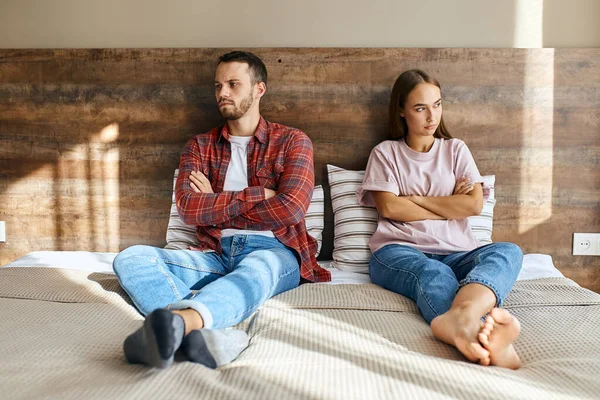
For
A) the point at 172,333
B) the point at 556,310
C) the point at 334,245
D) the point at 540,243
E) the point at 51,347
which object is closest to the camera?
the point at 172,333

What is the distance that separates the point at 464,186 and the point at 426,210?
0.19 metres

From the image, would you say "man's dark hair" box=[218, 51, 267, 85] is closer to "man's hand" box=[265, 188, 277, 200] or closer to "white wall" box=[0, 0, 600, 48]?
"white wall" box=[0, 0, 600, 48]

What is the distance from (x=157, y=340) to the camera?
1.09 meters

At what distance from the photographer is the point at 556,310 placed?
5.18 ft

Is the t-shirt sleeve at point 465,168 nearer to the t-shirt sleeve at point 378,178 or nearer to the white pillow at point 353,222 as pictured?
the white pillow at point 353,222

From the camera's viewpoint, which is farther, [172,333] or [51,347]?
[51,347]

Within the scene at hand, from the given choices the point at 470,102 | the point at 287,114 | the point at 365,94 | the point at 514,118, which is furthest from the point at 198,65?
the point at 514,118

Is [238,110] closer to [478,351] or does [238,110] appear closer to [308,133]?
[308,133]

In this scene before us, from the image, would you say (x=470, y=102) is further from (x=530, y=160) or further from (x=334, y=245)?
(x=334, y=245)

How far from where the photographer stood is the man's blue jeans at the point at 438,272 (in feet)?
5.06

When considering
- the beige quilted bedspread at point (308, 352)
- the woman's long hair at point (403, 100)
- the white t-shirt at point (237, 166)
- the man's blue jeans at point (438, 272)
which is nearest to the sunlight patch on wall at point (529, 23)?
the woman's long hair at point (403, 100)

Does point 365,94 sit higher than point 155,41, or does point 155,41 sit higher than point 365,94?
point 155,41

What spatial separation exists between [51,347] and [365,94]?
1.70 metres

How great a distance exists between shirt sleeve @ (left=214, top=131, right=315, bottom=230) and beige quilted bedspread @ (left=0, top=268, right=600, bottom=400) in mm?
349
